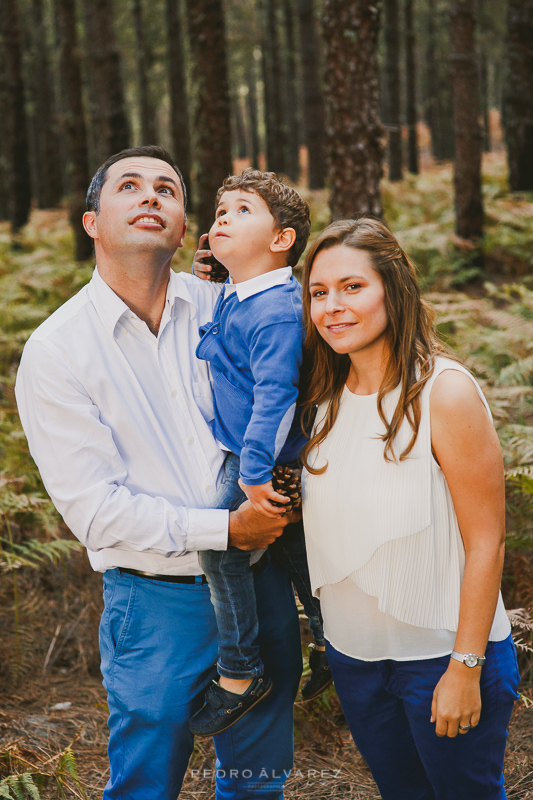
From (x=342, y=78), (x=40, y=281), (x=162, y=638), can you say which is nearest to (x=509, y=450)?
(x=162, y=638)

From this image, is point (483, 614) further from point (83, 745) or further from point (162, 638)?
point (83, 745)

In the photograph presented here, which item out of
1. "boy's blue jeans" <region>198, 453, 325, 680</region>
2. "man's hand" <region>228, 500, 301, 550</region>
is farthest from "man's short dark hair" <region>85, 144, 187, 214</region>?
"man's hand" <region>228, 500, 301, 550</region>

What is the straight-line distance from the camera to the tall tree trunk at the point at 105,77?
10.0 meters

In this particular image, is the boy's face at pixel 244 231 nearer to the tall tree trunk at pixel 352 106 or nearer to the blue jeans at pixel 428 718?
the blue jeans at pixel 428 718

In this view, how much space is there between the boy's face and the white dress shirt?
25 centimetres

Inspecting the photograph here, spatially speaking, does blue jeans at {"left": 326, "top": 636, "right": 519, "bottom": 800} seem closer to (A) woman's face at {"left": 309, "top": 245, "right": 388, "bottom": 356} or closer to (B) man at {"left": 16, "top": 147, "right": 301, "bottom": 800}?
(B) man at {"left": 16, "top": 147, "right": 301, "bottom": 800}

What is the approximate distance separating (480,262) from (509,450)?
6368mm

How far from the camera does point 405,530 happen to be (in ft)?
6.32

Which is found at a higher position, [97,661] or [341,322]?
[341,322]

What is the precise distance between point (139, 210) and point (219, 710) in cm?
174

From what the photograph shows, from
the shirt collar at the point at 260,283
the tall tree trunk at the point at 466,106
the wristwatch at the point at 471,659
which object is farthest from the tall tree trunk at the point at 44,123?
the wristwatch at the point at 471,659

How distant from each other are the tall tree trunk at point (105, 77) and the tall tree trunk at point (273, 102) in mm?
8607

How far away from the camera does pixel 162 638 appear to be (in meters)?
2.25

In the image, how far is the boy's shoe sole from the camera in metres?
2.26
